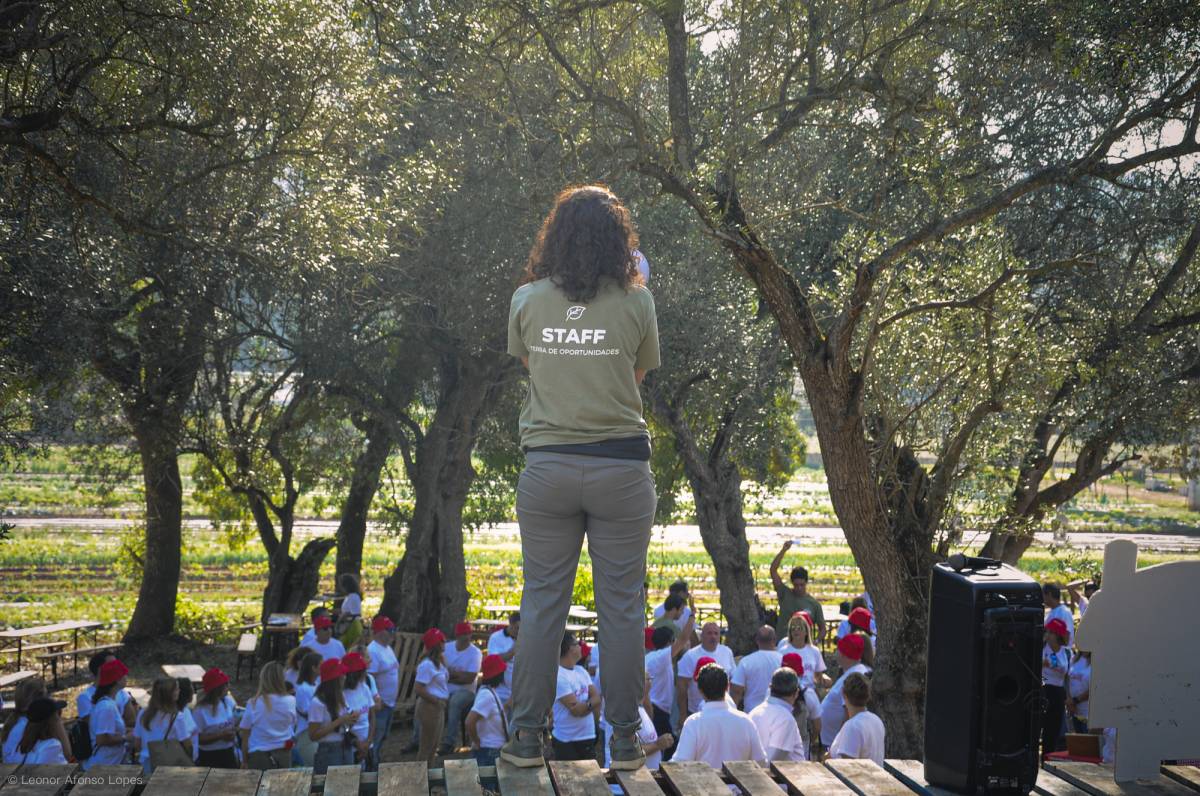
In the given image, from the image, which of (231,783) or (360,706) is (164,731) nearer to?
(360,706)

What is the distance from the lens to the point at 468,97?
10.5 metres

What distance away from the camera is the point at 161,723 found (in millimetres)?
9289

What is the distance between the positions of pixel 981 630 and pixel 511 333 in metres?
2.26

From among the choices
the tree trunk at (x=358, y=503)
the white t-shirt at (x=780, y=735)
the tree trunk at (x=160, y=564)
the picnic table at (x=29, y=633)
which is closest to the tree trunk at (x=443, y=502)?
the tree trunk at (x=358, y=503)

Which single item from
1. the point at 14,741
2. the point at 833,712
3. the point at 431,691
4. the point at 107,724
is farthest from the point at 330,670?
the point at 833,712

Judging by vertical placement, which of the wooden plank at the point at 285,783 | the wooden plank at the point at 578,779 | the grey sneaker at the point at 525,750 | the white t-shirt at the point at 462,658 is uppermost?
the grey sneaker at the point at 525,750

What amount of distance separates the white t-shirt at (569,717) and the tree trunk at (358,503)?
13638 mm

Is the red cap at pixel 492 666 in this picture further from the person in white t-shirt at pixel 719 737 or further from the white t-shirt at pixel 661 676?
the person in white t-shirt at pixel 719 737

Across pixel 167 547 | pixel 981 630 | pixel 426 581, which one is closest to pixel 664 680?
pixel 981 630

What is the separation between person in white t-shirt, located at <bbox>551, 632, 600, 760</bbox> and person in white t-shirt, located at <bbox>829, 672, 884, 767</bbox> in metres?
2.14

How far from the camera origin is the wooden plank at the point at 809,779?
4.41 metres

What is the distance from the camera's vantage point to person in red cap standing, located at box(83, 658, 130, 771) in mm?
9320

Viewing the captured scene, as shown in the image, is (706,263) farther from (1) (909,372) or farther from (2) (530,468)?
(2) (530,468)

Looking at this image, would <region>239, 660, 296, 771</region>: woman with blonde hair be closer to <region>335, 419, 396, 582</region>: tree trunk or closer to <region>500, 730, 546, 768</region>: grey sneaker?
<region>500, 730, 546, 768</region>: grey sneaker
